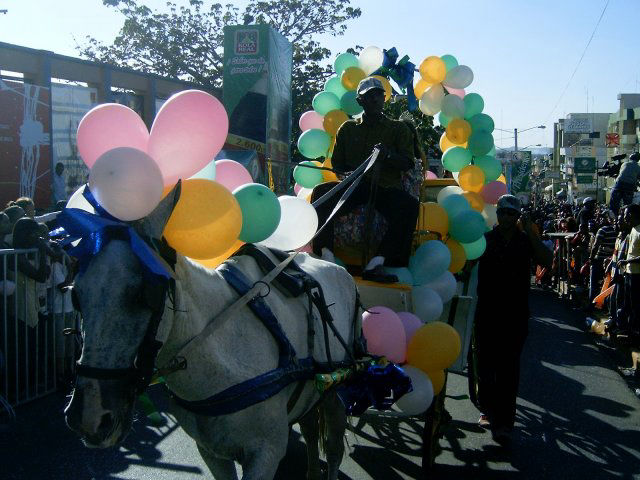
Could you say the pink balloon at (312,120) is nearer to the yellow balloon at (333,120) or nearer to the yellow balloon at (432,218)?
the yellow balloon at (333,120)

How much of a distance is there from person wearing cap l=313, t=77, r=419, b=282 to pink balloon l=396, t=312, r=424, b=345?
31 centimetres

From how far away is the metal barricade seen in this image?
23.1 feet

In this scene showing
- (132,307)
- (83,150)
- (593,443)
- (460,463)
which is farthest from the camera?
(593,443)

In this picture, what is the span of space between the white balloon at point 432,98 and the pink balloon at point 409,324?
10.6 ft

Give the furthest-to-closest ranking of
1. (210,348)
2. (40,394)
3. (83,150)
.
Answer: (40,394)
(83,150)
(210,348)

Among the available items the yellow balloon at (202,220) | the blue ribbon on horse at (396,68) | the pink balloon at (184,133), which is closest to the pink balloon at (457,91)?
the blue ribbon on horse at (396,68)

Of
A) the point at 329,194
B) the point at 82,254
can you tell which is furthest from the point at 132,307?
the point at 329,194

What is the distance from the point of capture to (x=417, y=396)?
479 cm

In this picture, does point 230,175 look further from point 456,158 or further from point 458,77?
point 458,77

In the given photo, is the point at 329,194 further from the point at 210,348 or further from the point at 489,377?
the point at 489,377

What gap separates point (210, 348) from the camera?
9.89ft

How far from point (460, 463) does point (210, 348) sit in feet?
11.6

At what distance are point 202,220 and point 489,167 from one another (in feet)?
16.6

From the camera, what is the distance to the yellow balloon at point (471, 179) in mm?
7246
